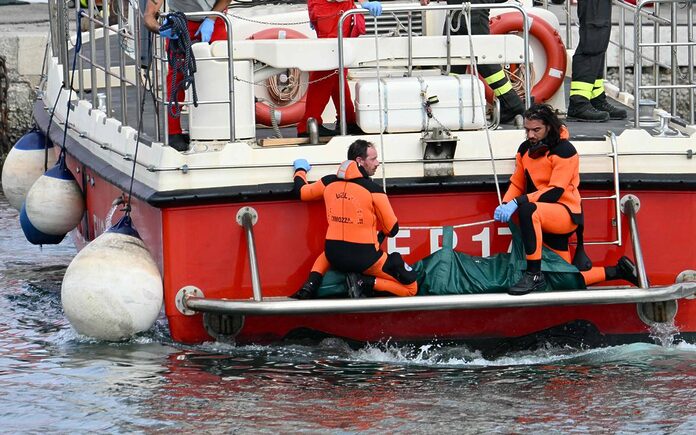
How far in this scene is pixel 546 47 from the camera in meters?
8.59

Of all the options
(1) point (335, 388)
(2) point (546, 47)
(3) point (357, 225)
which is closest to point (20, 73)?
(2) point (546, 47)

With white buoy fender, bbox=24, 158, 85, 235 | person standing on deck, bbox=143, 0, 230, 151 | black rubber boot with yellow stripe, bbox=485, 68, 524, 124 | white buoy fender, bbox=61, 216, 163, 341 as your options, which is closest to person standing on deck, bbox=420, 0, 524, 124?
black rubber boot with yellow stripe, bbox=485, 68, 524, 124

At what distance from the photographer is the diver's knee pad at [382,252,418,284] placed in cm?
679

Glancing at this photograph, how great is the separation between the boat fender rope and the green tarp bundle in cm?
108

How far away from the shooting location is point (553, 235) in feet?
22.5

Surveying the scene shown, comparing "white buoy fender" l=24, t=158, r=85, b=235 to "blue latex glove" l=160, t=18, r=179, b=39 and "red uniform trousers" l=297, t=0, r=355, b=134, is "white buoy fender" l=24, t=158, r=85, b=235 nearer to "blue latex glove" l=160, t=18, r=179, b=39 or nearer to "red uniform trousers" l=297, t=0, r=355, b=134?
"red uniform trousers" l=297, t=0, r=355, b=134

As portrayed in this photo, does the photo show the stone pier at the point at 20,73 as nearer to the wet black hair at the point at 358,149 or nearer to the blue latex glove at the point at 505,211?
the wet black hair at the point at 358,149

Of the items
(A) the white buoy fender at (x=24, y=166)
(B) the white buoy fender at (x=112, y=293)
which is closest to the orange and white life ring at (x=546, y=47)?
(B) the white buoy fender at (x=112, y=293)

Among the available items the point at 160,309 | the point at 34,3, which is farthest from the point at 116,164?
the point at 34,3

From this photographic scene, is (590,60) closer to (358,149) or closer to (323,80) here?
(323,80)

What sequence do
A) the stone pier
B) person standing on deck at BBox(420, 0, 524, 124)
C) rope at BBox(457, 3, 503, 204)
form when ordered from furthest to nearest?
the stone pier
person standing on deck at BBox(420, 0, 524, 124)
rope at BBox(457, 3, 503, 204)

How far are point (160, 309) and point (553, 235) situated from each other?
73.0 inches

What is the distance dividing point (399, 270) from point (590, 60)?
2.06 meters

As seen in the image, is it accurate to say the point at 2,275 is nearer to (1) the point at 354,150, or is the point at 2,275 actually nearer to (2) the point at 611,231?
(1) the point at 354,150
